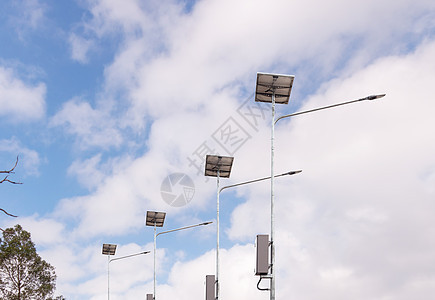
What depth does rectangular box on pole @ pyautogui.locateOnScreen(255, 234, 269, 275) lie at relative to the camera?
676 inches

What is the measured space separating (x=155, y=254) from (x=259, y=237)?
24.8 m

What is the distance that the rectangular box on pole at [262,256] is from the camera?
17.2 m

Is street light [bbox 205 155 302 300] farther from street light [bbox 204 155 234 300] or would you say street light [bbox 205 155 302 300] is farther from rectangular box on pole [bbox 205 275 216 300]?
rectangular box on pole [bbox 205 275 216 300]

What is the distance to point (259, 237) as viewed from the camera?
57.0 ft

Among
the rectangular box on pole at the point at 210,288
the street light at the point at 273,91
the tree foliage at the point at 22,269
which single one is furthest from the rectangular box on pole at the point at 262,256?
the tree foliage at the point at 22,269

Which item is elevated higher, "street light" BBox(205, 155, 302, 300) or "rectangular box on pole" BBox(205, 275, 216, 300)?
"street light" BBox(205, 155, 302, 300)

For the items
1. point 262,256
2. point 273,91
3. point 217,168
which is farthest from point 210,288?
point 273,91

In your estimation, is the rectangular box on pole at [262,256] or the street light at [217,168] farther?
the street light at [217,168]

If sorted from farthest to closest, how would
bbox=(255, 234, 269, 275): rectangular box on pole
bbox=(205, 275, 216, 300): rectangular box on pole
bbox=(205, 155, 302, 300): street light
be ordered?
bbox=(205, 275, 216, 300): rectangular box on pole, bbox=(205, 155, 302, 300): street light, bbox=(255, 234, 269, 275): rectangular box on pole

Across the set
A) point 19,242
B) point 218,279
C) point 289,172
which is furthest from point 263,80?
point 19,242

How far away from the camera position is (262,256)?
17219 millimetres

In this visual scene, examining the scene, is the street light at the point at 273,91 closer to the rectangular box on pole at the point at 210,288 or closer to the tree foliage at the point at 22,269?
the rectangular box on pole at the point at 210,288

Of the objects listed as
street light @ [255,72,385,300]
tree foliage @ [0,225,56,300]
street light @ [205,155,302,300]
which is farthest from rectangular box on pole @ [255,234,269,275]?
tree foliage @ [0,225,56,300]

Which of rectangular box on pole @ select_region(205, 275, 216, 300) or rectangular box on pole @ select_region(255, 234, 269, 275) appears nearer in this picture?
rectangular box on pole @ select_region(255, 234, 269, 275)
